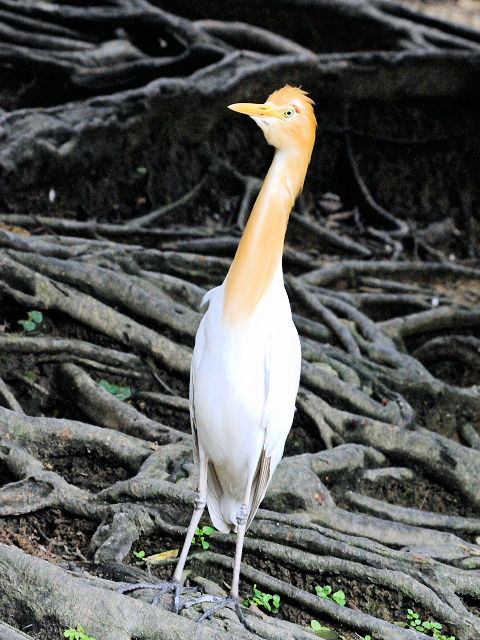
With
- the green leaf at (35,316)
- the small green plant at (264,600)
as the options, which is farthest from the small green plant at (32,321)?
the small green plant at (264,600)

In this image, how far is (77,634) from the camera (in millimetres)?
1925

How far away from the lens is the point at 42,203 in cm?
535

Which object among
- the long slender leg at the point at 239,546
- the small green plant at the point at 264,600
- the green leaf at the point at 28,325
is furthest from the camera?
the green leaf at the point at 28,325

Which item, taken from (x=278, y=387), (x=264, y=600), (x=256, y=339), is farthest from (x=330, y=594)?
(x=256, y=339)

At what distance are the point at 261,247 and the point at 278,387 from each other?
0.40 m

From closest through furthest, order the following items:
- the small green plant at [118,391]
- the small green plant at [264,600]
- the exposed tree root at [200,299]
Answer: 1. the small green plant at [264,600]
2. the exposed tree root at [200,299]
3. the small green plant at [118,391]

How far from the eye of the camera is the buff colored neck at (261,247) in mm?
2285

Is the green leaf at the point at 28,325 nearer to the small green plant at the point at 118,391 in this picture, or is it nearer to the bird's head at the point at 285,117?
the small green plant at the point at 118,391

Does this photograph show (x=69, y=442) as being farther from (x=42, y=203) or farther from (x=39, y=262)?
Result: (x=42, y=203)

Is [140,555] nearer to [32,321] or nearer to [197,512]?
[197,512]

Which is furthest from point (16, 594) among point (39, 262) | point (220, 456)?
point (39, 262)

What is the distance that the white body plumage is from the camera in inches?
91.7

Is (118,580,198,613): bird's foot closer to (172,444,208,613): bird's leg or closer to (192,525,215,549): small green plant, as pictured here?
(172,444,208,613): bird's leg

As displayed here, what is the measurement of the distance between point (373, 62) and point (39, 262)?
3.70 meters
